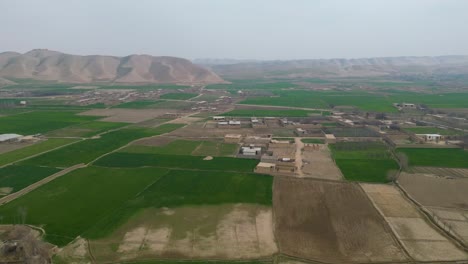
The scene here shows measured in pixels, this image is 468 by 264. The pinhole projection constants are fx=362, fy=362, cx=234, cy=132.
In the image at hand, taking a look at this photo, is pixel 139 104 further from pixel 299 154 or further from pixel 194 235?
pixel 194 235

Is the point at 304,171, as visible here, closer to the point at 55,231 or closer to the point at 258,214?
the point at 258,214

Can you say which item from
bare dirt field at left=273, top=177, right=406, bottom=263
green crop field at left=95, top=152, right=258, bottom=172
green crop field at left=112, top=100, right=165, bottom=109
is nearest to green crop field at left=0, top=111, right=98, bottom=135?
green crop field at left=112, top=100, right=165, bottom=109

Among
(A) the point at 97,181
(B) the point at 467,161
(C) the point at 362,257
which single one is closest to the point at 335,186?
(C) the point at 362,257

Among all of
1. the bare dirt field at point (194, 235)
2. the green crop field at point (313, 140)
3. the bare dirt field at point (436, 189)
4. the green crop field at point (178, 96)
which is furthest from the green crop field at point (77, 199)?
the green crop field at point (178, 96)

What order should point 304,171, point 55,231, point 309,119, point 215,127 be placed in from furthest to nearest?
1. point 309,119
2. point 215,127
3. point 304,171
4. point 55,231

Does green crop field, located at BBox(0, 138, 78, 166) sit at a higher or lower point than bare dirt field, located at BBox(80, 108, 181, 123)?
lower

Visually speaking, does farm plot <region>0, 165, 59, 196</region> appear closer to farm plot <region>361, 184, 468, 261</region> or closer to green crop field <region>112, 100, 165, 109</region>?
farm plot <region>361, 184, 468, 261</region>

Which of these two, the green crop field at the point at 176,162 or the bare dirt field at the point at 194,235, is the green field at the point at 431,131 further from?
the bare dirt field at the point at 194,235
